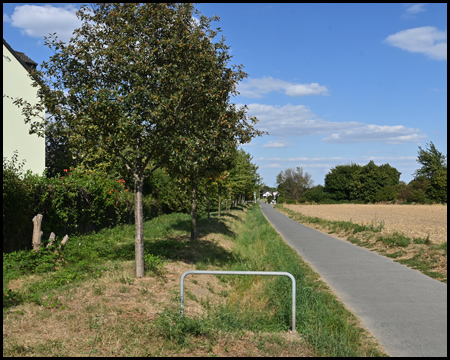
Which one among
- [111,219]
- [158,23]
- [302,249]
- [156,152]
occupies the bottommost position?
[302,249]

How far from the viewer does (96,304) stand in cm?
659

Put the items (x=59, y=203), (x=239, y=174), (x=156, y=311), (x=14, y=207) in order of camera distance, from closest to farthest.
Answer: (x=156, y=311) → (x=14, y=207) → (x=59, y=203) → (x=239, y=174)

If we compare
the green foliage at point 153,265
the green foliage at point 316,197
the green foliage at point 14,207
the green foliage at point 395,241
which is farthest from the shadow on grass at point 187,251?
Result: the green foliage at point 316,197

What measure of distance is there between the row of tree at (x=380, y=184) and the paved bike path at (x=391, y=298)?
249 ft

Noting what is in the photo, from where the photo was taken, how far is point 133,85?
837 centimetres

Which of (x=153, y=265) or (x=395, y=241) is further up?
(x=153, y=265)

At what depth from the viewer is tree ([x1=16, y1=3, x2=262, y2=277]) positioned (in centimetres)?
813

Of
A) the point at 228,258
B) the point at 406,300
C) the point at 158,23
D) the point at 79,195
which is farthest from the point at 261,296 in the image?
the point at 79,195

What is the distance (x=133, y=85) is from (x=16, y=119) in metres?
15.7

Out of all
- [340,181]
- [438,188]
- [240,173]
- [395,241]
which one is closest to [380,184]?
[340,181]

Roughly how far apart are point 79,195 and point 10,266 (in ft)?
20.1

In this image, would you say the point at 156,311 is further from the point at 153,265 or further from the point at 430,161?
the point at 430,161

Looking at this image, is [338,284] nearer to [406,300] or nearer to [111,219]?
[406,300]

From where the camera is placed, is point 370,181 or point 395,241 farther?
point 370,181
